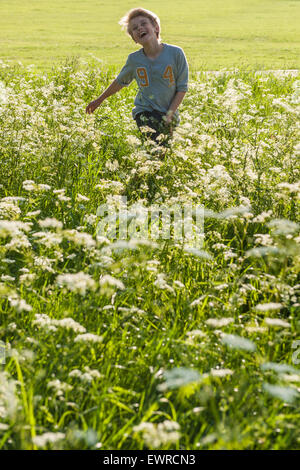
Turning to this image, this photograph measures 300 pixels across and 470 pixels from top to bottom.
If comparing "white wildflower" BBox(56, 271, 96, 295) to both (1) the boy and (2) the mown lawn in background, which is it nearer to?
(1) the boy

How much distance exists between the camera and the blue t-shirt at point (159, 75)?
5863 millimetres

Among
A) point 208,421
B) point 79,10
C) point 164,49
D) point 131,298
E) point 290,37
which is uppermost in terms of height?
point 79,10

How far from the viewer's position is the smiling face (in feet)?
18.6

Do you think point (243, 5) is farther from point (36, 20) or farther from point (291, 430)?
point (291, 430)

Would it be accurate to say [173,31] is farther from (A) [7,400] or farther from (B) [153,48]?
(A) [7,400]

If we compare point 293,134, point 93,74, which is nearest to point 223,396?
point 293,134

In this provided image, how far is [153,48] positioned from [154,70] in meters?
0.23

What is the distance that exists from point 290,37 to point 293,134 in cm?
2487

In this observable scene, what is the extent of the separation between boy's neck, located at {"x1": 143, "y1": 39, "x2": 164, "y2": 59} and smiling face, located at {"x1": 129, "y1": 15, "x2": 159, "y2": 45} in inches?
2.8

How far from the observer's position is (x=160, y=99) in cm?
599

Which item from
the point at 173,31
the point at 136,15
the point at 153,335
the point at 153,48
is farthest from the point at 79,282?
the point at 173,31

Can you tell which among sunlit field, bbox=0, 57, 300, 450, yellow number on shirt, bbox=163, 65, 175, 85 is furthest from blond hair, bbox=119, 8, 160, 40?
sunlit field, bbox=0, 57, 300, 450

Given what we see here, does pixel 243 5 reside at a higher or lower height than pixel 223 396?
higher

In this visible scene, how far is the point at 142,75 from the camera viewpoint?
5977mm
